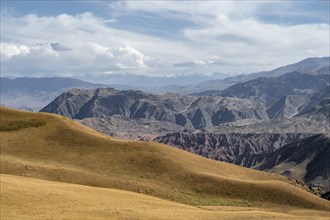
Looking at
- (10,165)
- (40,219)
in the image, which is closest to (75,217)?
(40,219)

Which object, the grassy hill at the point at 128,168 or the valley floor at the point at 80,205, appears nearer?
the valley floor at the point at 80,205

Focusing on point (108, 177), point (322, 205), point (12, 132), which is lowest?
point (322, 205)

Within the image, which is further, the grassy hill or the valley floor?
the grassy hill

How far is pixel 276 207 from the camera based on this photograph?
7306 cm

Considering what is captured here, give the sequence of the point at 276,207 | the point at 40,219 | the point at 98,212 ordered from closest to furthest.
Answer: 1. the point at 40,219
2. the point at 98,212
3. the point at 276,207

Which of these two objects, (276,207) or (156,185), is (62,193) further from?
(276,207)

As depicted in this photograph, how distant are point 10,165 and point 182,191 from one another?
102 feet

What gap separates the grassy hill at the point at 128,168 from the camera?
243 ft

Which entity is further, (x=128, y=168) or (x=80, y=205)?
(x=128, y=168)

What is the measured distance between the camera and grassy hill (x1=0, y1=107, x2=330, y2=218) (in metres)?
74.0

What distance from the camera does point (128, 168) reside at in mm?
81688

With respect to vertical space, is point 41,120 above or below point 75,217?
above

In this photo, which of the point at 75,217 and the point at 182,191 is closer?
the point at 75,217

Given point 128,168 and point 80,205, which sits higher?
point 80,205
